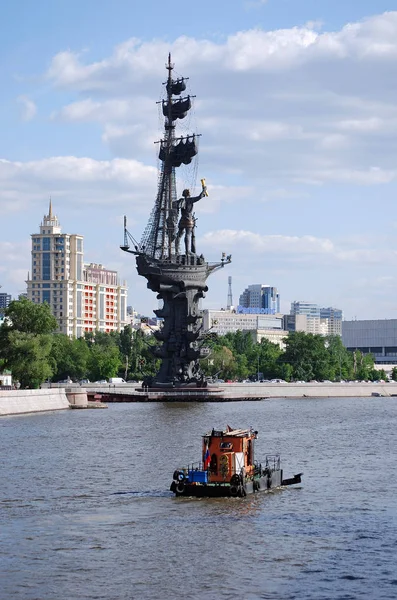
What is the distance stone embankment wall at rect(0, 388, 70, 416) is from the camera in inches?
4535

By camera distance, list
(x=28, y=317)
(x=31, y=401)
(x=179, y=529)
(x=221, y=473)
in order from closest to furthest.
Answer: (x=179, y=529)
(x=221, y=473)
(x=31, y=401)
(x=28, y=317)

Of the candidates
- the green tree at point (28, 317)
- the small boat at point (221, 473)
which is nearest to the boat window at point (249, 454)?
the small boat at point (221, 473)

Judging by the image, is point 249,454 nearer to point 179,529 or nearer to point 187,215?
point 179,529

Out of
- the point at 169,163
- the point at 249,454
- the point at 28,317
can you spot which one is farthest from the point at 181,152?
the point at 249,454

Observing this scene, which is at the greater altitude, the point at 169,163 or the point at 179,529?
the point at 169,163

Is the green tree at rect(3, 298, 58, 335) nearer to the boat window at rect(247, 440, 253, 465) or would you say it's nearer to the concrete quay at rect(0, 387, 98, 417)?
the concrete quay at rect(0, 387, 98, 417)

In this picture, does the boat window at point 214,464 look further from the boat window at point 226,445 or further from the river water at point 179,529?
the river water at point 179,529

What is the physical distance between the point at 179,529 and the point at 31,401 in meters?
78.2

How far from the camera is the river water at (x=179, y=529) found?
36.9 meters

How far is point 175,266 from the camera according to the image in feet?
549

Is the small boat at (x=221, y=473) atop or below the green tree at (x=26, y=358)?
below

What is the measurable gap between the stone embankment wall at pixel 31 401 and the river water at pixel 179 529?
1270 inches

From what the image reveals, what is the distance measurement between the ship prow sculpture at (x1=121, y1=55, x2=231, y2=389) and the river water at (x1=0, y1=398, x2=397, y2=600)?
85.0 m

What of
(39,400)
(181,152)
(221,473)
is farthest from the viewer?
(181,152)
